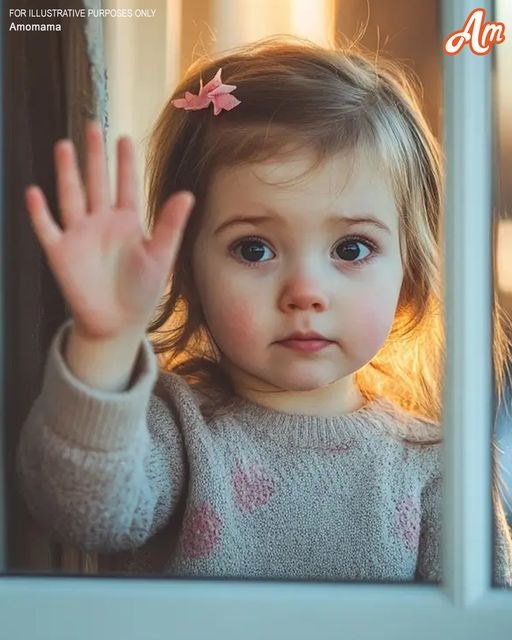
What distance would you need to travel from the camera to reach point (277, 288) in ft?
2.69

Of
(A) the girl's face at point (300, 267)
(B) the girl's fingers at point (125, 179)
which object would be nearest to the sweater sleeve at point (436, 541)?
(A) the girl's face at point (300, 267)

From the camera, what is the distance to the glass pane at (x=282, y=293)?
2.68ft

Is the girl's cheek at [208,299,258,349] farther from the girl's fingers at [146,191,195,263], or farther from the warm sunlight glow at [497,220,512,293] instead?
the warm sunlight glow at [497,220,512,293]

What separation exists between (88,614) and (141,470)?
0.14m

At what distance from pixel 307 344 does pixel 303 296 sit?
Answer: 43 mm

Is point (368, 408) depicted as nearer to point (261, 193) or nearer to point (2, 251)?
point (261, 193)

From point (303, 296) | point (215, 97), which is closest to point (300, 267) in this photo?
point (303, 296)

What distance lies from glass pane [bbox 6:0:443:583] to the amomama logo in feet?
0.06

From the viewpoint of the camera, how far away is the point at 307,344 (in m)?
0.83

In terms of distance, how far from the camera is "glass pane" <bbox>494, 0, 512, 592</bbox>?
32.1 inches

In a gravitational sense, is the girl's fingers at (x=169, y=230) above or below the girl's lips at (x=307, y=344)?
above

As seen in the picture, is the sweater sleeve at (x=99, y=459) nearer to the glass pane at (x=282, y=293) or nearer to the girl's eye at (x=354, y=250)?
the glass pane at (x=282, y=293)

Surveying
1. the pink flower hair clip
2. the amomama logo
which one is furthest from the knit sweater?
the amomama logo

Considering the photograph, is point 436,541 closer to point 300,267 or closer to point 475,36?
point 300,267
